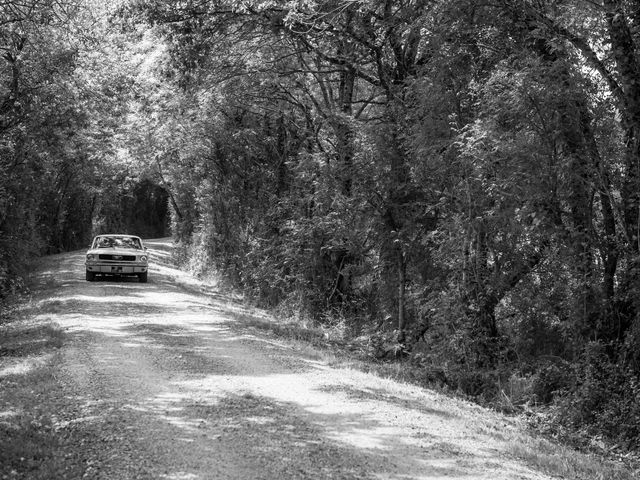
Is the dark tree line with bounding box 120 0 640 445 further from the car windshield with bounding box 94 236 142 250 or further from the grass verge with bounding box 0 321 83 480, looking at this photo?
the car windshield with bounding box 94 236 142 250

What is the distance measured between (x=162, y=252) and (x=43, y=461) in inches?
1675

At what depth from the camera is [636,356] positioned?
9039 mm

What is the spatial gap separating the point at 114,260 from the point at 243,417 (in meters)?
17.7

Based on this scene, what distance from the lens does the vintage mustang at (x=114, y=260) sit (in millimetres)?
23922

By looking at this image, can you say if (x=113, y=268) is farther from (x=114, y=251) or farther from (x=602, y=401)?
(x=602, y=401)

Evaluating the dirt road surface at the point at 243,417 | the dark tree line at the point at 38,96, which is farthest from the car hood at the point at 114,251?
the dirt road surface at the point at 243,417

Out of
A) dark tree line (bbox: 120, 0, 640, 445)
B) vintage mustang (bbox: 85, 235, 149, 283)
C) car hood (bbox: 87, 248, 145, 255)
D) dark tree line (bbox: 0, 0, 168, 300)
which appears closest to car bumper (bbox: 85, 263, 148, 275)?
vintage mustang (bbox: 85, 235, 149, 283)

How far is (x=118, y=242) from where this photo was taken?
24.9 meters

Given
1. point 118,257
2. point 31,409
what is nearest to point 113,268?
point 118,257

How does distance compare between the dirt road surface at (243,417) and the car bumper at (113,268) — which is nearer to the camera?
the dirt road surface at (243,417)

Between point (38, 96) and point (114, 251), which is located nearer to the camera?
point (38, 96)

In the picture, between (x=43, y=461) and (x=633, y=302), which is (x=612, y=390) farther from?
(x=43, y=461)

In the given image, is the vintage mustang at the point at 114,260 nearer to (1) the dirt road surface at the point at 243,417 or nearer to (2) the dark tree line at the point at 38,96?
(2) the dark tree line at the point at 38,96

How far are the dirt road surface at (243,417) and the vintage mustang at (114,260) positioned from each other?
10.5 meters
